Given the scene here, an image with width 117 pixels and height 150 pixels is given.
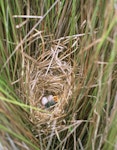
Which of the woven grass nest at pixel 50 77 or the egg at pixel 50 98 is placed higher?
the woven grass nest at pixel 50 77

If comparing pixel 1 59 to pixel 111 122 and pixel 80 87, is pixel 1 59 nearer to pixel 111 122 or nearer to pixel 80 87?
pixel 80 87

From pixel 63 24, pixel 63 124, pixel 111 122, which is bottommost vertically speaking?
pixel 63 124

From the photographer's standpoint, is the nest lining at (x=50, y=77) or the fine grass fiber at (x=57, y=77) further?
the nest lining at (x=50, y=77)

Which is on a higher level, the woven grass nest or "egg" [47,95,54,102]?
the woven grass nest

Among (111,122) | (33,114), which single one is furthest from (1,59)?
(111,122)

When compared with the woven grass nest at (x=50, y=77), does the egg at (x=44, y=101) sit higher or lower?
lower
